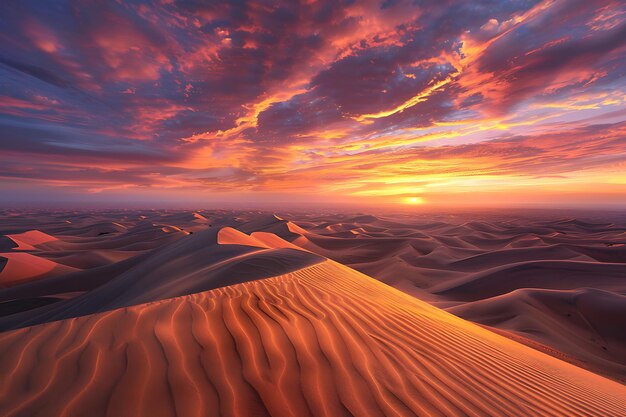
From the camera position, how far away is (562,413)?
2.57 meters

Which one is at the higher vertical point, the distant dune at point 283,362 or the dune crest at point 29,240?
the distant dune at point 283,362

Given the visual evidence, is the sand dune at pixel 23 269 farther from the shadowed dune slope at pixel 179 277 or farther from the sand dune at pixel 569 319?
the sand dune at pixel 569 319

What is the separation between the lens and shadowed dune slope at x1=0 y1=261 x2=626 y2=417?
1.91 m

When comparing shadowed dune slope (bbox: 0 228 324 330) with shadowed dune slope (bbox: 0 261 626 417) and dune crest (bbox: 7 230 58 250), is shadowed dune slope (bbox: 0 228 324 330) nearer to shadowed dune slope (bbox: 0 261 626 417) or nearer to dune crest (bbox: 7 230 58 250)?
shadowed dune slope (bbox: 0 261 626 417)

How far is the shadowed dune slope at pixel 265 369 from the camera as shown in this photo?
1909 mm

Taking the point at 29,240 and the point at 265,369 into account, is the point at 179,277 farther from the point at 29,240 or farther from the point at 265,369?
the point at 29,240

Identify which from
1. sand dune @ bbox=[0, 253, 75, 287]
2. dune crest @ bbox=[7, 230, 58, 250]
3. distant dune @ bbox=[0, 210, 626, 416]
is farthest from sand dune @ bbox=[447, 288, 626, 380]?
dune crest @ bbox=[7, 230, 58, 250]

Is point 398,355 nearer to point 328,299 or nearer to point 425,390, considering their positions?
point 425,390

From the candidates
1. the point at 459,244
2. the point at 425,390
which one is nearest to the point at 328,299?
the point at 425,390

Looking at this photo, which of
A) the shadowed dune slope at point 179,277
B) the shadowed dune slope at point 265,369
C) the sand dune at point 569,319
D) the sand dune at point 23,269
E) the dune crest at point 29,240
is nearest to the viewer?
the shadowed dune slope at point 265,369

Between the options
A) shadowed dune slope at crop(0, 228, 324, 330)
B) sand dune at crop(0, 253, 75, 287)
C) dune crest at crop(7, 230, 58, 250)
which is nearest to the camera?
shadowed dune slope at crop(0, 228, 324, 330)

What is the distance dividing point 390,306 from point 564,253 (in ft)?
82.8

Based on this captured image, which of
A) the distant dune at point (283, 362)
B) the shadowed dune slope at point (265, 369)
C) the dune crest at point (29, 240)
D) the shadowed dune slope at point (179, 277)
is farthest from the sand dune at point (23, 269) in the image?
the shadowed dune slope at point (265, 369)

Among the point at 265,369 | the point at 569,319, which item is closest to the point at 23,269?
the point at 265,369
